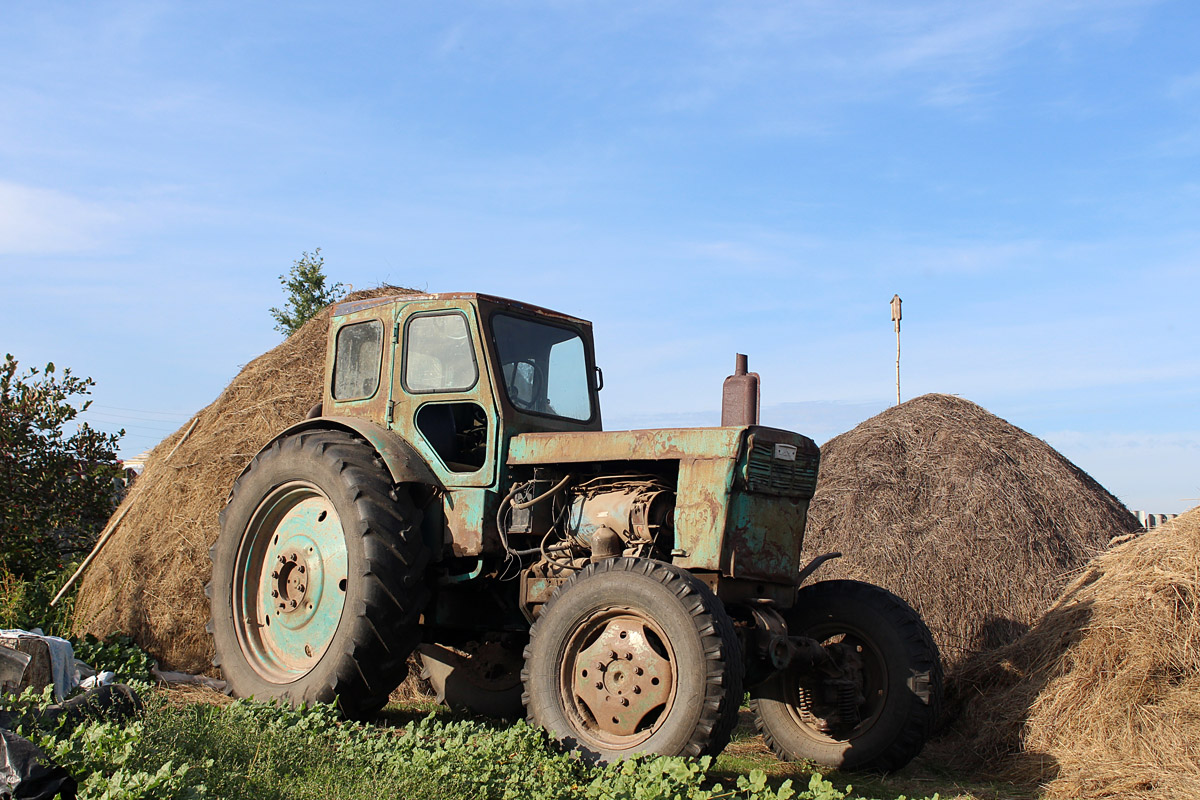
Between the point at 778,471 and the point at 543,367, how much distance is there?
2114 millimetres

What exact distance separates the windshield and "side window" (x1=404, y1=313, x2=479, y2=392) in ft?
0.76

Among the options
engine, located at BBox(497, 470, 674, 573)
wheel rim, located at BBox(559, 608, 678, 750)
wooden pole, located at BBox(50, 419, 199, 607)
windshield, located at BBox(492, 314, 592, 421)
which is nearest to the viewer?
wheel rim, located at BBox(559, 608, 678, 750)

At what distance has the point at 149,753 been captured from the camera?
4660 mm

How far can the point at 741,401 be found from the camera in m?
6.65

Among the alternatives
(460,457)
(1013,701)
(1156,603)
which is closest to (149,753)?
(460,457)

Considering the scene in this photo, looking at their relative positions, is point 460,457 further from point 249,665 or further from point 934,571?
point 934,571

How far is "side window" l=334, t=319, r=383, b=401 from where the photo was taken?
7742 mm

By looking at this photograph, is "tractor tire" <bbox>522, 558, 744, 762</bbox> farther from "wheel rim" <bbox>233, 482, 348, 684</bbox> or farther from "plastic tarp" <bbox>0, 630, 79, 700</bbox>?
"plastic tarp" <bbox>0, 630, 79, 700</bbox>

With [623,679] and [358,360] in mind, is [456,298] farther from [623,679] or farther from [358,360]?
[623,679]

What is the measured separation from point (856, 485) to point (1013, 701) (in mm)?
3791

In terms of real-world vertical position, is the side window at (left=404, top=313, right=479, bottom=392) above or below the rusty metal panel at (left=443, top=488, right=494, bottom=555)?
above

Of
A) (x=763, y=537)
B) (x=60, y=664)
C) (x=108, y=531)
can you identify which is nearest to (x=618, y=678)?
(x=763, y=537)

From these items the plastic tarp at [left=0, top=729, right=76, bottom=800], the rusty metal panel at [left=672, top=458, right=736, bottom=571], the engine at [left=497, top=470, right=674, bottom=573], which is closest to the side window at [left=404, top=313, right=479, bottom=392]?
the engine at [left=497, top=470, right=674, bottom=573]

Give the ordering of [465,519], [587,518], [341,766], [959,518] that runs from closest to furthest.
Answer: [341,766]
[587,518]
[465,519]
[959,518]
